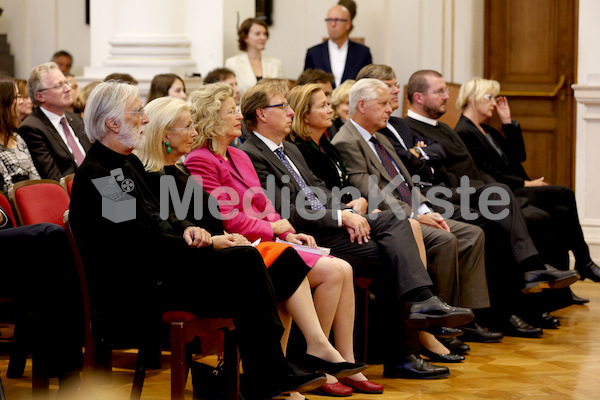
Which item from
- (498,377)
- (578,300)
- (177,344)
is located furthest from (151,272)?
(578,300)

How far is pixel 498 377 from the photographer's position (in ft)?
12.9

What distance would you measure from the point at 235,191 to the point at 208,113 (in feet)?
1.14

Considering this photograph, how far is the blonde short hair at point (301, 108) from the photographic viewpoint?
4.37 m

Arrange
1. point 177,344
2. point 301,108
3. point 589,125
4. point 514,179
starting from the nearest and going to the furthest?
point 177,344
point 301,108
point 514,179
point 589,125

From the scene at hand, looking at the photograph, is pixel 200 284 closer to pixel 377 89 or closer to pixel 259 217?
pixel 259 217

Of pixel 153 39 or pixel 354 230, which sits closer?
pixel 354 230

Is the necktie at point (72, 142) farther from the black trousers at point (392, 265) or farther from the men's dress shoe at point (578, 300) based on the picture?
the men's dress shoe at point (578, 300)

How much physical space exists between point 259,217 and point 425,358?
113cm

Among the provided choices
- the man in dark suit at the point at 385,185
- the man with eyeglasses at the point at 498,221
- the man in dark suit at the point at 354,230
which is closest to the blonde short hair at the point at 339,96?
the man with eyeglasses at the point at 498,221

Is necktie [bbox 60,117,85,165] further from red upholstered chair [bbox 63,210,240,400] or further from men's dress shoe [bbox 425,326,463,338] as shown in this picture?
men's dress shoe [bbox 425,326,463,338]

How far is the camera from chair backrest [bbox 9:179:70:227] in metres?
3.37

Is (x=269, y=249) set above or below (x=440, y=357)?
above

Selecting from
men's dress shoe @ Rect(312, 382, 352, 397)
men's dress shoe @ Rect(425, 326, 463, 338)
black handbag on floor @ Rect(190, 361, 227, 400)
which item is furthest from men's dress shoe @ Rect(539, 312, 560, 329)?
black handbag on floor @ Rect(190, 361, 227, 400)

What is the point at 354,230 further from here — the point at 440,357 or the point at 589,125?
the point at 589,125
